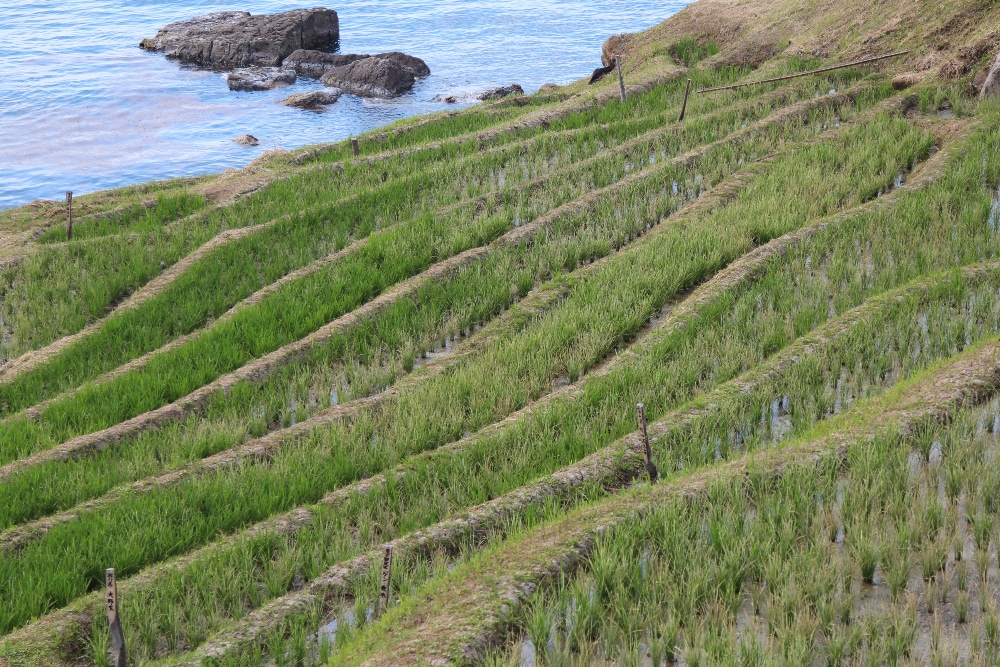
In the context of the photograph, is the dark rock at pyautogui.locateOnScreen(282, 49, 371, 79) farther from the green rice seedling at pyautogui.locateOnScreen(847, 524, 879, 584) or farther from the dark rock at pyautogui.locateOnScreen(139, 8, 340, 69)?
the green rice seedling at pyautogui.locateOnScreen(847, 524, 879, 584)

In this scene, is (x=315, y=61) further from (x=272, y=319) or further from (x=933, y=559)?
(x=933, y=559)

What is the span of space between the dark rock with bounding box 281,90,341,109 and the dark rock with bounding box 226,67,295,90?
1761 millimetres

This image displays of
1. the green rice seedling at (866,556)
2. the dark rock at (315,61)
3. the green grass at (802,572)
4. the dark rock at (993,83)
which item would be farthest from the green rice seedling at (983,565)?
the dark rock at (315,61)

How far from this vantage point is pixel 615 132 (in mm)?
13273

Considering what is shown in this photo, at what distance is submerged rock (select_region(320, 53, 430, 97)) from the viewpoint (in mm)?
24547

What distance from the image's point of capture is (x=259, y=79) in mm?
25953

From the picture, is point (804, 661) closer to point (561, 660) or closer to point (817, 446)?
point (561, 660)

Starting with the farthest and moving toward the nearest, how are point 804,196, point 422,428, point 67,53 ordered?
point 67,53, point 804,196, point 422,428

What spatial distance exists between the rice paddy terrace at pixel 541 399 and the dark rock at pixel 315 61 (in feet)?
48.5

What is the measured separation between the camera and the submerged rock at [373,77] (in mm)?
24547

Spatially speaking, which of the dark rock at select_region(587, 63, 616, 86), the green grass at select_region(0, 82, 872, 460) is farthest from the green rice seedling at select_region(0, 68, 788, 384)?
the dark rock at select_region(587, 63, 616, 86)

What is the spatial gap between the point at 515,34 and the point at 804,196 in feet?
79.6

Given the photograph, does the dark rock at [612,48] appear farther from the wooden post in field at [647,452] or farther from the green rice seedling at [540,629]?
the green rice seedling at [540,629]

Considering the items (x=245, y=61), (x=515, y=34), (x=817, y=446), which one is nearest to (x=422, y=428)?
(x=817, y=446)
